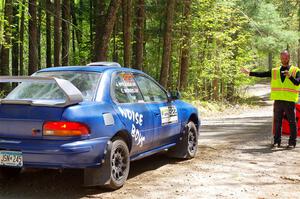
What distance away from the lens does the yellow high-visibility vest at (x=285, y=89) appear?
8.99 metres

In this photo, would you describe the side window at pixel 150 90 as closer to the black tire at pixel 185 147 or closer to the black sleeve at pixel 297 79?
the black tire at pixel 185 147

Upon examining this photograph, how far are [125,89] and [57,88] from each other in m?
1.05

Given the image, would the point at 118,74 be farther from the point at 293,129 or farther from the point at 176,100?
the point at 293,129

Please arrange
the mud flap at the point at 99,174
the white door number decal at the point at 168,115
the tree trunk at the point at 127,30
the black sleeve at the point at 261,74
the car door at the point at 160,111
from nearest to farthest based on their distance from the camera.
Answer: the mud flap at the point at 99,174, the car door at the point at 160,111, the white door number decal at the point at 168,115, the black sleeve at the point at 261,74, the tree trunk at the point at 127,30

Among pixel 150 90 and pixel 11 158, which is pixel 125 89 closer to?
pixel 150 90

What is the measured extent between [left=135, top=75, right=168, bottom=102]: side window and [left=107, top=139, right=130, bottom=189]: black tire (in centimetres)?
119

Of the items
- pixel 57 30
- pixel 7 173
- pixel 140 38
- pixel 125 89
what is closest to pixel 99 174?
pixel 125 89

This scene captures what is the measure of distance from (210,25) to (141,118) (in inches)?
760

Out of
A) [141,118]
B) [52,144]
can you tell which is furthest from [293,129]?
[52,144]

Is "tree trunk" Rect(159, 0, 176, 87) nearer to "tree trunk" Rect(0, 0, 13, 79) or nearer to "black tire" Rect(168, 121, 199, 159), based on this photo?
"tree trunk" Rect(0, 0, 13, 79)

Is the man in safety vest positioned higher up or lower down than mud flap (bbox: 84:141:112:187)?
higher up

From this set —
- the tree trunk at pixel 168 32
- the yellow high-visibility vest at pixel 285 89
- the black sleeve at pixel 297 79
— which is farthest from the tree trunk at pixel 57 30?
the black sleeve at pixel 297 79

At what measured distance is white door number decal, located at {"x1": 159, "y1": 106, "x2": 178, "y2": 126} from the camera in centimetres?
714

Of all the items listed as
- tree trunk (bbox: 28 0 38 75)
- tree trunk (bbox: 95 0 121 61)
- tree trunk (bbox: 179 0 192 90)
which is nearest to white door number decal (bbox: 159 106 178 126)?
tree trunk (bbox: 95 0 121 61)
